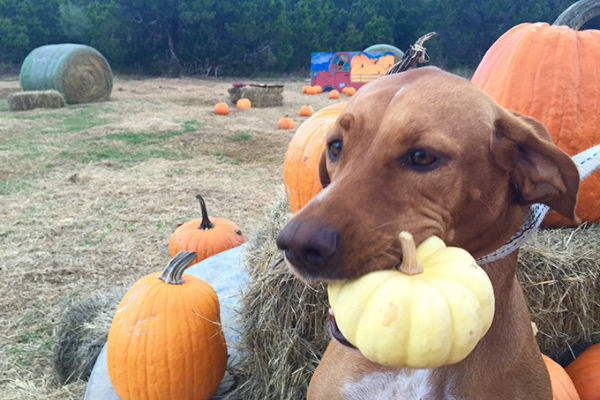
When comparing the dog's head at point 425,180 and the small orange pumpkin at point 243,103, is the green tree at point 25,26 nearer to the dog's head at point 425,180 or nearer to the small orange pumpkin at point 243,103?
the small orange pumpkin at point 243,103

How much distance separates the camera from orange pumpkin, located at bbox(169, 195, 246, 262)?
4703 millimetres

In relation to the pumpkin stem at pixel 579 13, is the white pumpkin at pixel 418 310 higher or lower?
lower

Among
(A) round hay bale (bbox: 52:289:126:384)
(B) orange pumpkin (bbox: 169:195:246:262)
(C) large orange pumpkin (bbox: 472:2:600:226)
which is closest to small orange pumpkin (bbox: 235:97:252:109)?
(B) orange pumpkin (bbox: 169:195:246:262)

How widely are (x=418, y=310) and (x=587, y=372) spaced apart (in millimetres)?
2411

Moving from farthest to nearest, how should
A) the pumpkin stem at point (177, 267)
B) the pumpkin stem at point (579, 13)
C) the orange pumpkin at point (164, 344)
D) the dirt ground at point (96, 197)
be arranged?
1. the dirt ground at point (96, 197)
2. the pumpkin stem at point (579, 13)
3. the pumpkin stem at point (177, 267)
4. the orange pumpkin at point (164, 344)

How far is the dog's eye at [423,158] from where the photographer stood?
4.97 feet

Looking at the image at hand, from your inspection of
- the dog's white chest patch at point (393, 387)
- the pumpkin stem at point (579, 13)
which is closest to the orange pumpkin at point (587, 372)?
the dog's white chest patch at point (393, 387)

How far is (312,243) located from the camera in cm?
132

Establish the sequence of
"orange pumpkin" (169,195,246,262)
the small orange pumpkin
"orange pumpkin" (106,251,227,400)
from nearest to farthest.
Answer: "orange pumpkin" (106,251,227,400)
"orange pumpkin" (169,195,246,262)
the small orange pumpkin

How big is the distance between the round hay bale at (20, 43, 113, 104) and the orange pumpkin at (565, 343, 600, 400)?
1792 centimetres

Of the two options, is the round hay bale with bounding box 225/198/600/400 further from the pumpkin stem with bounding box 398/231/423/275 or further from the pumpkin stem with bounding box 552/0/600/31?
the pumpkin stem with bounding box 552/0/600/31

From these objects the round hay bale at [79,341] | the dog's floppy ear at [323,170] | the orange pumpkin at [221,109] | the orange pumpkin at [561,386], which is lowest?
the orange pumpkin at [221,109]

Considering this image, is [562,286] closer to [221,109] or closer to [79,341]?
[79,341]

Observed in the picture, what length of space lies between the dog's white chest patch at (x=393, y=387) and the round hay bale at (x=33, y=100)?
16.3 metres
